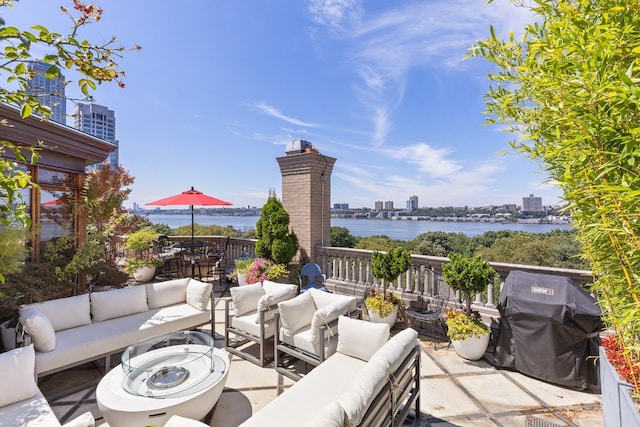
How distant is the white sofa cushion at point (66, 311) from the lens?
132 inches

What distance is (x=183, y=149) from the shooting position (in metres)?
10.8

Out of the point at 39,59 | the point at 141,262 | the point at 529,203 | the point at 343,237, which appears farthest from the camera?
the point at 343,237

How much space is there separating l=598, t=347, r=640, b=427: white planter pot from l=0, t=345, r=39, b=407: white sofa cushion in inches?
161

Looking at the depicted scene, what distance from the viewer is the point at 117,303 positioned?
12.9 ft

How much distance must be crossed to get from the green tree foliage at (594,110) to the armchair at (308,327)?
7.68ft

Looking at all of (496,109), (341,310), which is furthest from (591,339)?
(496,109)

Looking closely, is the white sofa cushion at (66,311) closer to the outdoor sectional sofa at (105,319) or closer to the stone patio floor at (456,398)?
the outdoor sectional sofa at (105,319)

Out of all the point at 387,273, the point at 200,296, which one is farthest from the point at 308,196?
the point at 200,296

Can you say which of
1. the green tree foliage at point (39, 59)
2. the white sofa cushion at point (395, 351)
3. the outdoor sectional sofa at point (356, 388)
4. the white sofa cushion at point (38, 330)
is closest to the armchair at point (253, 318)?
the outdoor sectional sofa at point (356, 388)

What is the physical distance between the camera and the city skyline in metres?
4.49

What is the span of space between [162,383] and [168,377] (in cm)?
9

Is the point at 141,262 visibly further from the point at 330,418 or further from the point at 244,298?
the point at 330,418

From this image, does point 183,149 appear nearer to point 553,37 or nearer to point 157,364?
point 157,364

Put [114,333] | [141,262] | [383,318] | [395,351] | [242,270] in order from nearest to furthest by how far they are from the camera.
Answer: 1. [395,351]
2. [114,333]
3. [383,318]
4. [242,270]
5. [141,262]
